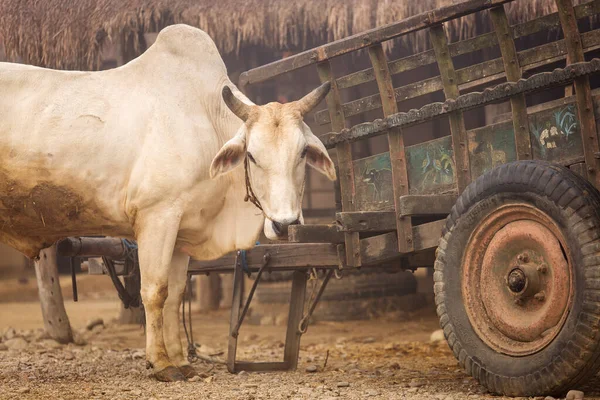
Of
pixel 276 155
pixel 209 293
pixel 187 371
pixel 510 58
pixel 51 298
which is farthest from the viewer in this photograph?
pixel 209 293

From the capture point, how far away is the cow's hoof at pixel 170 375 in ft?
16.1

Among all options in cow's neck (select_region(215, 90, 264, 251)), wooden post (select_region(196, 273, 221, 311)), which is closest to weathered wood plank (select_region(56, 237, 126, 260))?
cow's neck (select_region(215, 90, 264, 251))

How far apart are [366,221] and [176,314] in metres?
1.49

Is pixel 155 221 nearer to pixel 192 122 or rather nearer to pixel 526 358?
pixel 192 122

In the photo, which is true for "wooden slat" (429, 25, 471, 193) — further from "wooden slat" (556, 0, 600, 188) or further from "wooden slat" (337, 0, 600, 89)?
"wooden slat" (556, 0, 600, 188)

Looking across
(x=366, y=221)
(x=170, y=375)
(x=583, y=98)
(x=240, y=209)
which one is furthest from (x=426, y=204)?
(x=170, y=375)

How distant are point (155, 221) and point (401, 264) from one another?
1.47 m

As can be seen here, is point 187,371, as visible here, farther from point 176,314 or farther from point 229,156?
point 229,156

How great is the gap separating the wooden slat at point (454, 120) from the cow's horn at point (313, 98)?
2.29ft

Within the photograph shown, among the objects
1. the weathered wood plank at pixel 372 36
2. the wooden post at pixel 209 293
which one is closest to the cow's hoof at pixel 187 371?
the weathered wood plank at pixel 372 36

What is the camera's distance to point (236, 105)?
4898 mm

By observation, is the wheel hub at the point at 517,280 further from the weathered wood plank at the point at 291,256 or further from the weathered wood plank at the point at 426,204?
the weathered wood plank at the point at 291,256

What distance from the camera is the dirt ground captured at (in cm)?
439

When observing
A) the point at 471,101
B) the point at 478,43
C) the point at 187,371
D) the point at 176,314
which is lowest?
the point at 187,371
